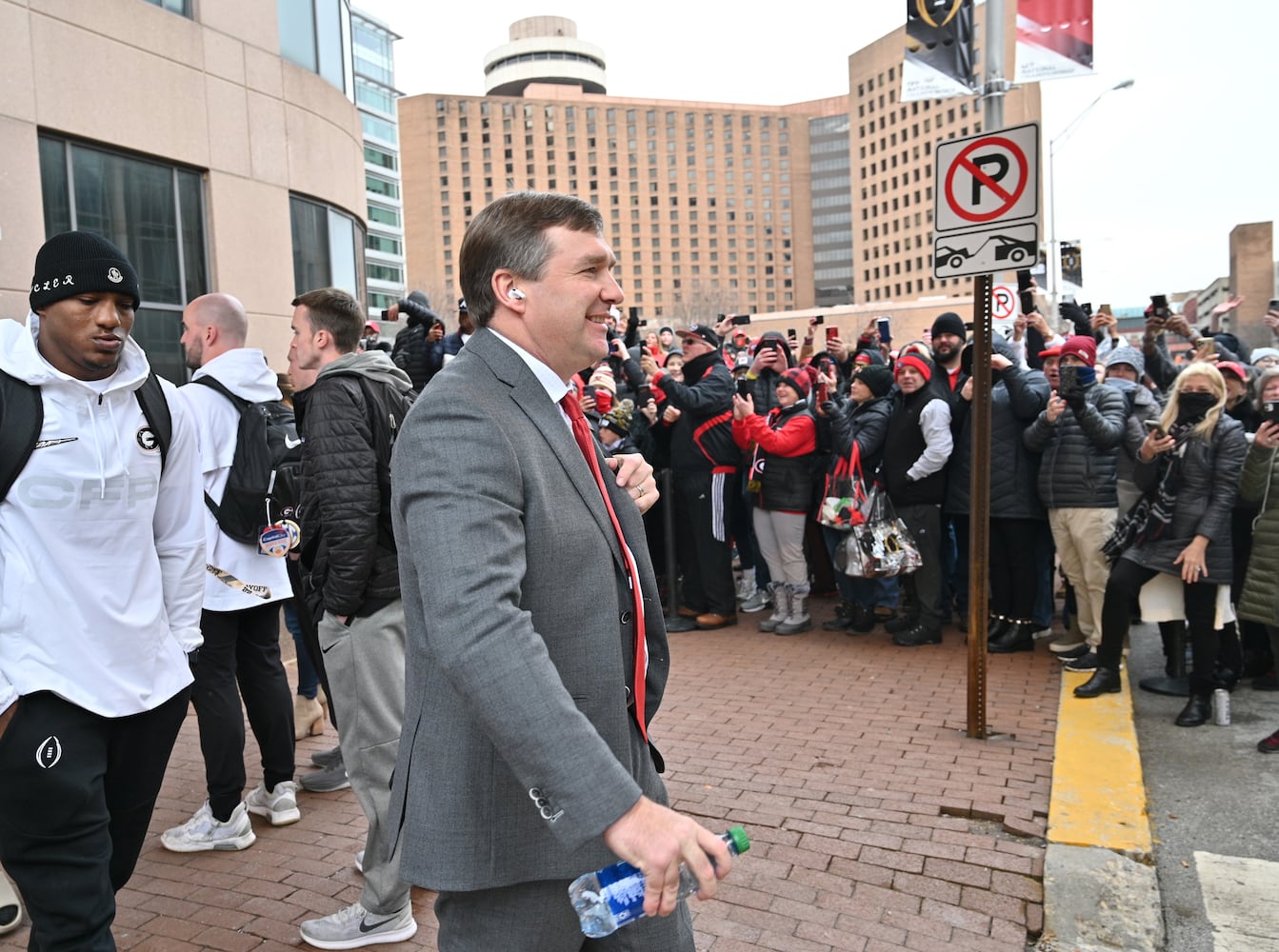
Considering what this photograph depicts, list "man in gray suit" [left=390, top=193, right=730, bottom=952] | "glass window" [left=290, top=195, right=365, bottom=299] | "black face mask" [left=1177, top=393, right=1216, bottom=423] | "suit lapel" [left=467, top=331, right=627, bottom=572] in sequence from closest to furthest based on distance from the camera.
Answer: "man in gray suit" [left=390, top=193, right=730, bottom=952] < "suit lapel" [left=467, top=331, right=627, bottom=572] < "black face mask" [left=1177, top=393, right=1216, bottom=423] < "glass window" [left=290, top=195, right=365, bottom=299]

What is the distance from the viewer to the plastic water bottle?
170 centimetres

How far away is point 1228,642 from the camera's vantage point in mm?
6273

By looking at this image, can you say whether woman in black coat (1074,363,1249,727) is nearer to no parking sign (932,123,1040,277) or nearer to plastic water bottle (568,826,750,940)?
no parking sign (932,123,1040,277)

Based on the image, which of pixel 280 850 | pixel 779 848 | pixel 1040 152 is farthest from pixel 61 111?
pixel 779 848

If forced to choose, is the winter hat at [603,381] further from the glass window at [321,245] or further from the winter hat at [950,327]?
the glass window at [321,245]

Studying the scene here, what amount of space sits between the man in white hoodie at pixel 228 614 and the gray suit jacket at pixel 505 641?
99.8 inches

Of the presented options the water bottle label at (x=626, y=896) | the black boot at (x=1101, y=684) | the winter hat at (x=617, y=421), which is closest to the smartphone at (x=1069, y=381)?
the black boot at (x=1101, y=684)

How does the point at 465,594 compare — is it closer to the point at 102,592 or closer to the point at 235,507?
the point at 102,592

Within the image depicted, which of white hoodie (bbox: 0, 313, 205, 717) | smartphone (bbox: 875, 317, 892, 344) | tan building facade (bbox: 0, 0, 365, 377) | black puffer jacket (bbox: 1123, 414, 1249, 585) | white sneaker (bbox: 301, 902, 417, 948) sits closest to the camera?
white hoodie (bbox: 0, 313, 205, 717)

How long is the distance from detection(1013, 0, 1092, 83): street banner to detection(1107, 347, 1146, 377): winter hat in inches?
93.6

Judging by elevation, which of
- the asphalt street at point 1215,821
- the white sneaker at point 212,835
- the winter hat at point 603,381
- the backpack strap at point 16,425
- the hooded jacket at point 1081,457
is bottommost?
the asphalt street at point 1215,821

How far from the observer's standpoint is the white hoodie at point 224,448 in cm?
422

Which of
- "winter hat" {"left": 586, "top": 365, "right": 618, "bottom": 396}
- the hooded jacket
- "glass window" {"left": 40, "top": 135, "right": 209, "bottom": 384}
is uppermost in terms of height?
"glass window" {"left": 40, "top": 135, "right": 209, "bottom": 384}

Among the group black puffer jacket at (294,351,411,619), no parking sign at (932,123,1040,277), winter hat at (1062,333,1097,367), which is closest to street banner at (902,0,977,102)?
winter hat at (1062,333,1097,367)
